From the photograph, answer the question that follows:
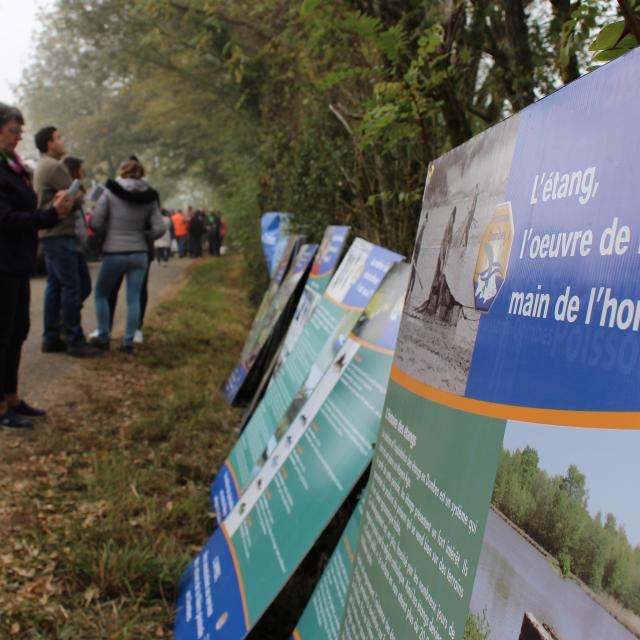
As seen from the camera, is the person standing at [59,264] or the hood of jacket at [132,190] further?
the hood of jacket at [132,190]

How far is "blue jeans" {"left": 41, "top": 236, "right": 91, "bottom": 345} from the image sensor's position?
21.0ft

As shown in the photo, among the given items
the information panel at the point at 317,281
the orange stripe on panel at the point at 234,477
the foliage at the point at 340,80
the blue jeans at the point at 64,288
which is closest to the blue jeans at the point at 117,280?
the blue jeans at the point at 64,288

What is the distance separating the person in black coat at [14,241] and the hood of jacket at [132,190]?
221cm

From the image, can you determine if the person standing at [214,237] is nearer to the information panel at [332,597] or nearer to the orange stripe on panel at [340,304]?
the orange stripe on panel at [340,304]

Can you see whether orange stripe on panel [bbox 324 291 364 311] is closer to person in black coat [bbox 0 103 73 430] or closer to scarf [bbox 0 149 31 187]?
person in black coat [bbox 0 103 73 430]

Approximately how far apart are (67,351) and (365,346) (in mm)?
5240

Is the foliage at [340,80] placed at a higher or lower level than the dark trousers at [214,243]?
higher

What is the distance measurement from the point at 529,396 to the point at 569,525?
17cm

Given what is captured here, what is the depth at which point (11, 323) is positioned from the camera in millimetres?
4180

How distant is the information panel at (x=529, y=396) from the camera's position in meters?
0.74

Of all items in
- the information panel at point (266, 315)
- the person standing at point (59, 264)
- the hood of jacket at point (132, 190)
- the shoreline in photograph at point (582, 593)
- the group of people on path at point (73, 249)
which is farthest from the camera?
the hood of jacket at point (132, 190)

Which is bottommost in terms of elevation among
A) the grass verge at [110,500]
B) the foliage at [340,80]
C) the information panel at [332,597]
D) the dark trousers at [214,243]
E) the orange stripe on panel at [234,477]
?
the grass verge at [110,500]

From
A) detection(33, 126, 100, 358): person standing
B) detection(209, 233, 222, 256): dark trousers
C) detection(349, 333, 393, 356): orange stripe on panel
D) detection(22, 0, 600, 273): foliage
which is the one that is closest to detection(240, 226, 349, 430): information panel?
detection(22, 0, 600, 273): foliage

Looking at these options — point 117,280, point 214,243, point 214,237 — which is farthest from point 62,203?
point 214,243
